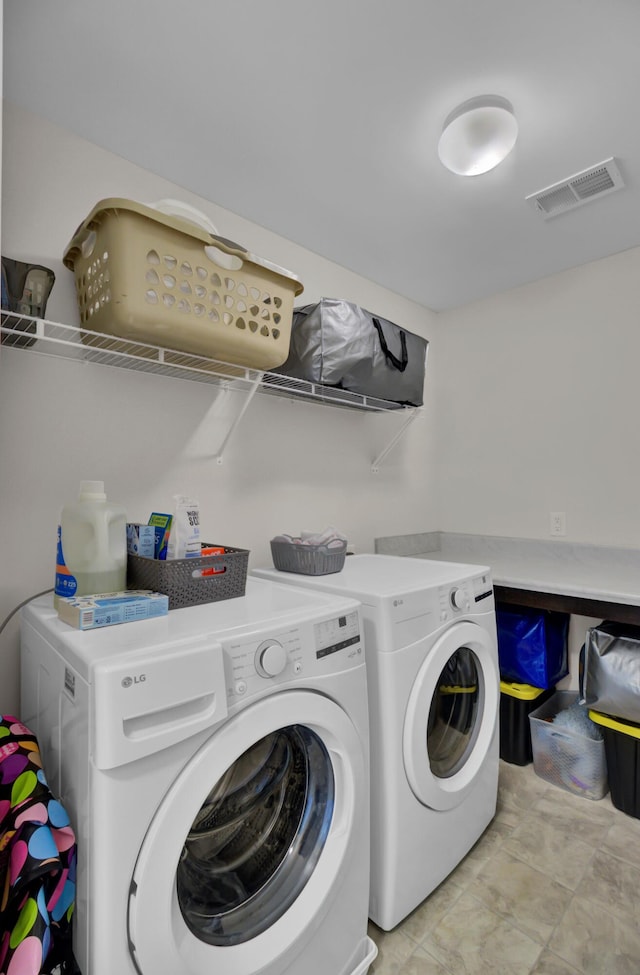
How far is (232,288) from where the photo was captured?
1345mm

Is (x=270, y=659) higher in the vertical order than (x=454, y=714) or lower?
higher

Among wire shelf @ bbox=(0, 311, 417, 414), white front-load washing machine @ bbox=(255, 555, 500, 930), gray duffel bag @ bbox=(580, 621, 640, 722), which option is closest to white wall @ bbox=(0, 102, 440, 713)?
wire shelf @ bbox=(0, 311, 417, 414)

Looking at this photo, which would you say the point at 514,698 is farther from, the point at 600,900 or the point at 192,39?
the point at 192,39

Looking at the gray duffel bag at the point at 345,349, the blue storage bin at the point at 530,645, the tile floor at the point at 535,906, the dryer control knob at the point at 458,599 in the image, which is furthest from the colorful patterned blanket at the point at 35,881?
the blue storage bin at the point at 530,645

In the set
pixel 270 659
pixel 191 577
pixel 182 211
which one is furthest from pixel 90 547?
pixel 182 211

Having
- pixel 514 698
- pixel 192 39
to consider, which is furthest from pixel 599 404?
pixel 192 39

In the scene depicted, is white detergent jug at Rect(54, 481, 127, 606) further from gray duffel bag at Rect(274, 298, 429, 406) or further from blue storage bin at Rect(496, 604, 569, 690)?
blue storage bin at Rect(496, 604, 569, 690)

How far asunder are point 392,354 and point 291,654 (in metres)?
1.32

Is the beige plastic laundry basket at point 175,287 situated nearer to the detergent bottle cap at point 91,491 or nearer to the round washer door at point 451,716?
the detergent bottle cap at point 91,491

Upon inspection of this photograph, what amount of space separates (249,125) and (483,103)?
0.69 metres

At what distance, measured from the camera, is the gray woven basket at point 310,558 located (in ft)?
5.43

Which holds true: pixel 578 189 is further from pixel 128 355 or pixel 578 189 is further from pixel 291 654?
pixel 291 654

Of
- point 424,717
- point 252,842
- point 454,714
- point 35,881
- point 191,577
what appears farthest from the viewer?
point 454,714

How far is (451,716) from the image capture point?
1.60 metres
